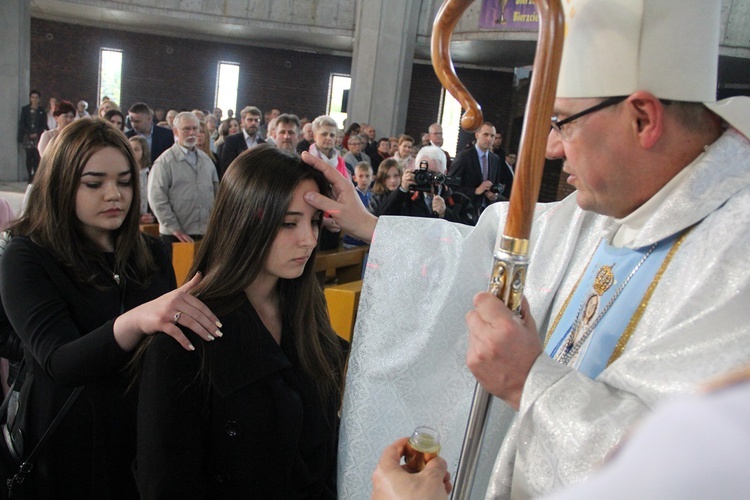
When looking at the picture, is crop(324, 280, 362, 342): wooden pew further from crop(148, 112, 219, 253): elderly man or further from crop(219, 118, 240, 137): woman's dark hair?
crop(219, 118, 240, 137): woman's dark hair

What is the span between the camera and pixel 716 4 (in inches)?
54.7

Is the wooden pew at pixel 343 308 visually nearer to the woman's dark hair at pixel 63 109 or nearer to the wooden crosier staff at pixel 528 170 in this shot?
the wooden crosier staff at pixel 528 170

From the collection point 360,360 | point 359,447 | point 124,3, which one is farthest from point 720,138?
point 124,3

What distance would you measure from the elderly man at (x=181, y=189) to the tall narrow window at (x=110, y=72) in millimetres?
14000

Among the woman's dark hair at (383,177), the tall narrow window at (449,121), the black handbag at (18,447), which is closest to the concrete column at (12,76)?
the woman's dark hair at (383,177)

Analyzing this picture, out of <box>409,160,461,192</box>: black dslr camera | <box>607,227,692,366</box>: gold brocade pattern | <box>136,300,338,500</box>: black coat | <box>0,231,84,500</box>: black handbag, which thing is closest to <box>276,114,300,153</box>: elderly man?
<box>409,160,461,192</box>: black dslr camera

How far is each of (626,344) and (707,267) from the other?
0.24 meters

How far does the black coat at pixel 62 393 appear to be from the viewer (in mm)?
1990

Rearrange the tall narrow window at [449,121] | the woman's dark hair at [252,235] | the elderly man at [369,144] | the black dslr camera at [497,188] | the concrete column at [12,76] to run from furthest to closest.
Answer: the tall narrow window at [449,121], the concrete column at [12,76], the elderly man at [369,144], the black dslr camera at [497,188], the woman's dark hair at [252,235]

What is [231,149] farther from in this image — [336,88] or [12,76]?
[336,88]

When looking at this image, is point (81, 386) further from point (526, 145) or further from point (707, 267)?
point (707, 267)

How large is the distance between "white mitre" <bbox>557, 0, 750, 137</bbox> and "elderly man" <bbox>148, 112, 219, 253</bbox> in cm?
433

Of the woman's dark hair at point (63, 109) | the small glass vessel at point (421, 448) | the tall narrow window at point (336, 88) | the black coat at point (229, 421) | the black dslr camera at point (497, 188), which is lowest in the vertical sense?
the black coat at point (229, 421)

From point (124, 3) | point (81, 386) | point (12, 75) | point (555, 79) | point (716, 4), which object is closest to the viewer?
point (555, 79)
